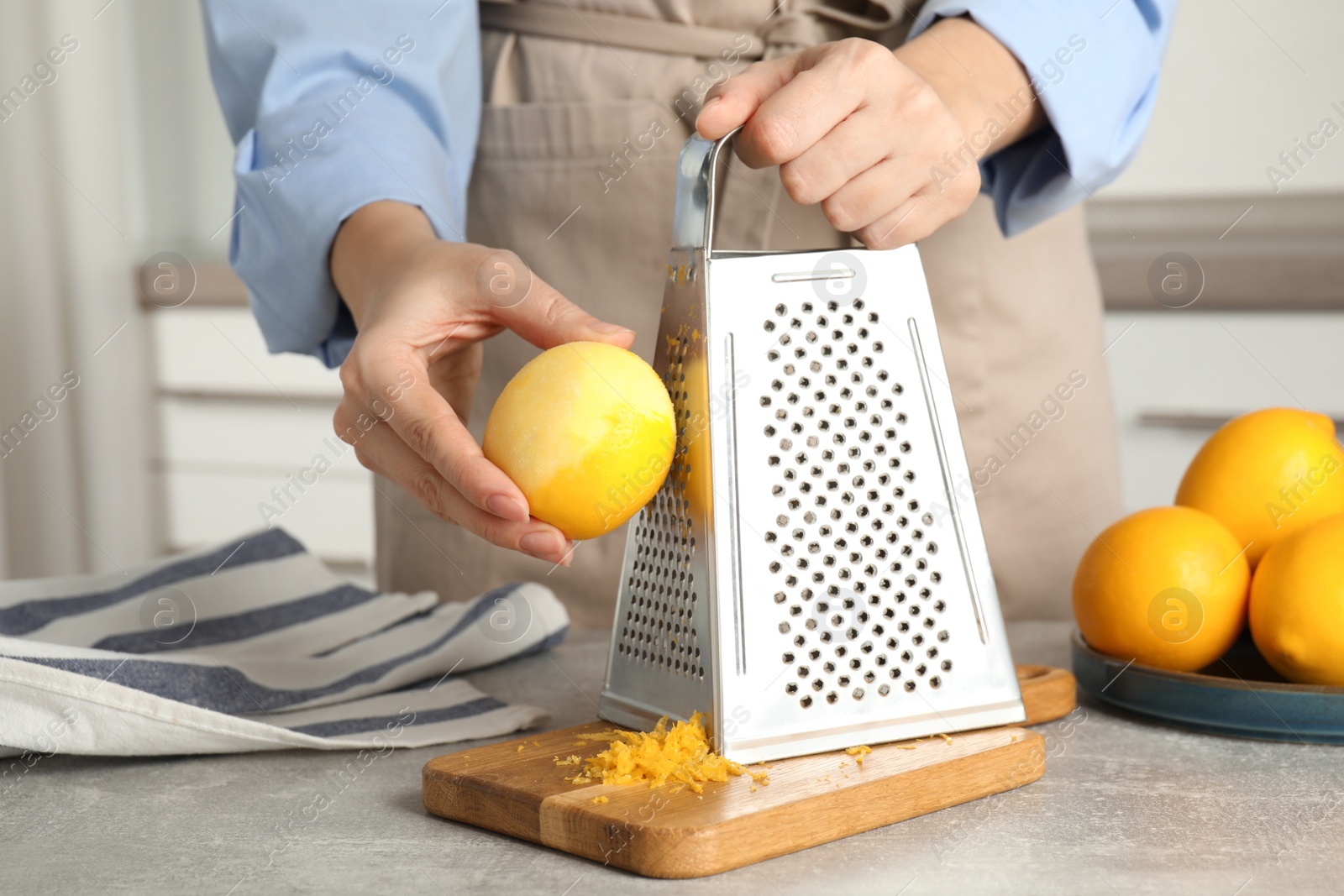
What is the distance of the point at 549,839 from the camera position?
591 millimetres

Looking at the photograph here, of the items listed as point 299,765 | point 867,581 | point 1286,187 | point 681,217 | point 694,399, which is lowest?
point 299,765

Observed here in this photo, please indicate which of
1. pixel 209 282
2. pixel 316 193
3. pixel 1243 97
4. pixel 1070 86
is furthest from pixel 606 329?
pixel 209 282

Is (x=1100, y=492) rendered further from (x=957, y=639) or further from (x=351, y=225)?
(x=351, y=225)

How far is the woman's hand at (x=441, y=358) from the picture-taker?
67cm

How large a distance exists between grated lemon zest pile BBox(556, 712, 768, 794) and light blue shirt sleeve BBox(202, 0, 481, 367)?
0.45 meters

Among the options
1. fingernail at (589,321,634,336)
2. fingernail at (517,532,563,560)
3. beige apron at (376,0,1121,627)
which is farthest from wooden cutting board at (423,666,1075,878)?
beige apron at (376,0,1121,627)

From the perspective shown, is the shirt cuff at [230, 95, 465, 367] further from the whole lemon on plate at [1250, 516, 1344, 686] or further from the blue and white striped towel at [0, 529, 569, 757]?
the whole lemon on plate at [1250, 516, 1344, 686]

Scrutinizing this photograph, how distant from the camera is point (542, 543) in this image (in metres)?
0.67

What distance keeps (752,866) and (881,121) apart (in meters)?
0.44

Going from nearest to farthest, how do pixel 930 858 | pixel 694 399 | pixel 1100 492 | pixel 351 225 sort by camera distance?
pixel 930 858
pixel 694 399
pixel 351 225
pixel 1100 492

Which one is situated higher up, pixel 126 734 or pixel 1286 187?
pixel 1286 187

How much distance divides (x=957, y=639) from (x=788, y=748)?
5.1 inches

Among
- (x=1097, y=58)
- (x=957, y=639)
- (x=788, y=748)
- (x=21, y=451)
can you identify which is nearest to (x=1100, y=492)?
(x=1097, y=58)

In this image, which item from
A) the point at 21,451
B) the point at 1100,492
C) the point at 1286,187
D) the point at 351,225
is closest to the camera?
the point at 351,225
